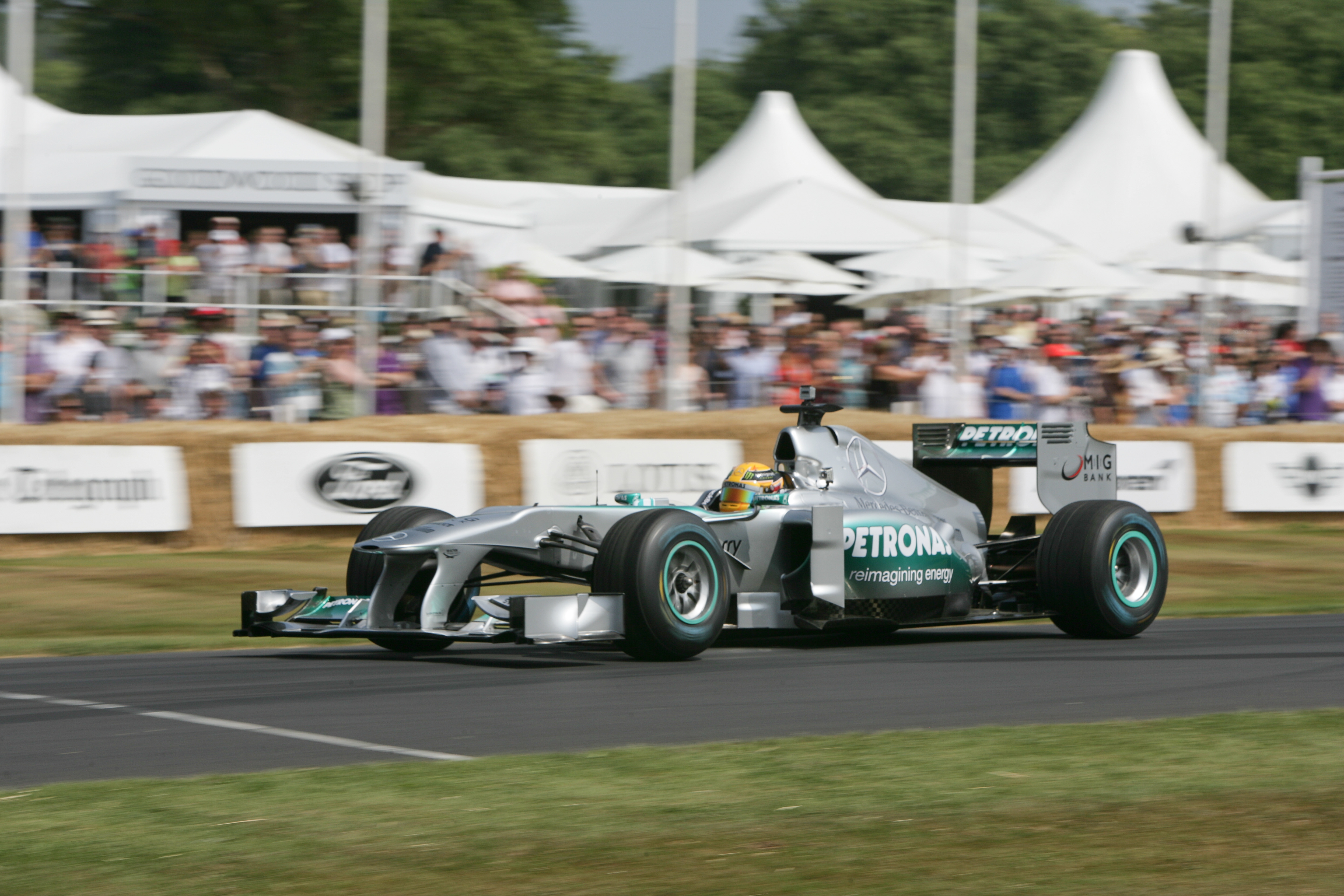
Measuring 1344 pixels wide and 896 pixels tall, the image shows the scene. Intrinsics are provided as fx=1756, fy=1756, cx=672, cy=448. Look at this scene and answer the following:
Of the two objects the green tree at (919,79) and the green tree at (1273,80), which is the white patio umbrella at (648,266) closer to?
the green tree at (919,79)

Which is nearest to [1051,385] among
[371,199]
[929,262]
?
[371,199]

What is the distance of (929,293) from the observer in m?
27.1

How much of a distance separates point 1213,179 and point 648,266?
25.8 feet

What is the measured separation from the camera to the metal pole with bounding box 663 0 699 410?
1750cm

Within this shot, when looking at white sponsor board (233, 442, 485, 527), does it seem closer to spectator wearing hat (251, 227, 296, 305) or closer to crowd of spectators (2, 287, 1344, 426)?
crowd of spectators (2, 287, 1344, 426)

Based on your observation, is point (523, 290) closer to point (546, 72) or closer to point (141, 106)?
point (546, 72)

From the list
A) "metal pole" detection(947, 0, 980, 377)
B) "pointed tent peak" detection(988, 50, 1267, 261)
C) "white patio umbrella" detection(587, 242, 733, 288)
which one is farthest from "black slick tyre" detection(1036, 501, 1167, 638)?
"pointed tent peak" detection(988, 50, 1267, 261)

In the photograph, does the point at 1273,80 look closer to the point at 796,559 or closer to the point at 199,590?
the point at 199,590

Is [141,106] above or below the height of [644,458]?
above

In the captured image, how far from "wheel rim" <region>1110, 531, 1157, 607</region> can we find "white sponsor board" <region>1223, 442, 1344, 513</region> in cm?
916

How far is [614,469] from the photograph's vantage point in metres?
16.2

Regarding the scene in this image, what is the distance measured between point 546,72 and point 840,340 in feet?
60.1

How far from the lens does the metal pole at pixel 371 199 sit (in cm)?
1627

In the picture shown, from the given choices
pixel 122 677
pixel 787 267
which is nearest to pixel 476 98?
pixel 787 267
